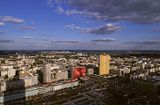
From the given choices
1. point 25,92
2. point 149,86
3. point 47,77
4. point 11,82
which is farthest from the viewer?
point 47,77

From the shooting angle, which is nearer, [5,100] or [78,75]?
[5,100]

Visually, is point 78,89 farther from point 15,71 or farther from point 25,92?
point 15,71

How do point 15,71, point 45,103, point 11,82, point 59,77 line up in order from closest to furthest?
point 45,103
point 11,82
point 59,77
point 15,71

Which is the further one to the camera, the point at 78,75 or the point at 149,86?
the point at 78,75

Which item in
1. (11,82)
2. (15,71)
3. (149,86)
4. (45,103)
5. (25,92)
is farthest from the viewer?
(15,71)

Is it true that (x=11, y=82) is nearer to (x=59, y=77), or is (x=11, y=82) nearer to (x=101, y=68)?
(x=59, y=77)

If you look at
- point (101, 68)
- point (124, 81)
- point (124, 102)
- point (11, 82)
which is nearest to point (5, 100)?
point (11, 82)

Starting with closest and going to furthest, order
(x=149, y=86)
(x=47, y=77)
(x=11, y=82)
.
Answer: (x=149, y=86), (x=11, y=82), (x=47, y=77)


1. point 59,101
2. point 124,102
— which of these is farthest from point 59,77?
point 124,102
